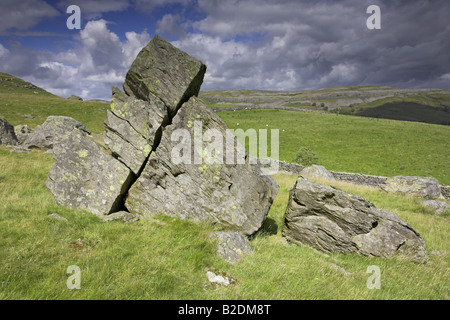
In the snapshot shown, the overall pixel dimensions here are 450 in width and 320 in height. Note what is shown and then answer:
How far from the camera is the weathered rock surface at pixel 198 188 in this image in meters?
9.99

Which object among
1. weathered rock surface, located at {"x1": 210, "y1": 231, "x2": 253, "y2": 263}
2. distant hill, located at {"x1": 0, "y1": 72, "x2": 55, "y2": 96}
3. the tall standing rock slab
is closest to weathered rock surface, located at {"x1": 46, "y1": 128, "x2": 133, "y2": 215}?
the tall standing rock slab

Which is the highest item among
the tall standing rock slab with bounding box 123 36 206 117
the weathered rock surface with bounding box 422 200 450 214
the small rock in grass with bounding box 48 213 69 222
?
the tall standing rock slab with bounding box 123 36 206 117

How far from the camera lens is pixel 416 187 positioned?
24.5 metres

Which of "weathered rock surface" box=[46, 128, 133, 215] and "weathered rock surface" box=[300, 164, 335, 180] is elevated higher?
"weathered rock surface" box=[46, 128, 133, 215]

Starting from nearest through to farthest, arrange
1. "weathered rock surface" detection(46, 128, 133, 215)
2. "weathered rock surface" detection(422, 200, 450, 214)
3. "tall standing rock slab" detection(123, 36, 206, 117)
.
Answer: "weathered rock surface" detection(46, 128, 133, 215) → "tall standing rock slab" detection(123, 36, 206, 117) → "weathered rock surface" detection(422, 200, 450, 214)

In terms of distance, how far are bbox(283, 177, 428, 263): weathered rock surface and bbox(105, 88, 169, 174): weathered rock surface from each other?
7755 millimetres

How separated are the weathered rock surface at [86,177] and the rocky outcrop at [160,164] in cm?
4

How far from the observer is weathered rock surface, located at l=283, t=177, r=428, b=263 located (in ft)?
32.3

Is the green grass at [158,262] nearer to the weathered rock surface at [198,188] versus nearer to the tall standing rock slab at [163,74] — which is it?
the weathered rock surface at [198,188]

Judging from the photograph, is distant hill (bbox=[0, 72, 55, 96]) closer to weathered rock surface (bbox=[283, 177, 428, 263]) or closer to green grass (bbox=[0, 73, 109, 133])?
green grass (bbox=[0, 73, 109, 133])
